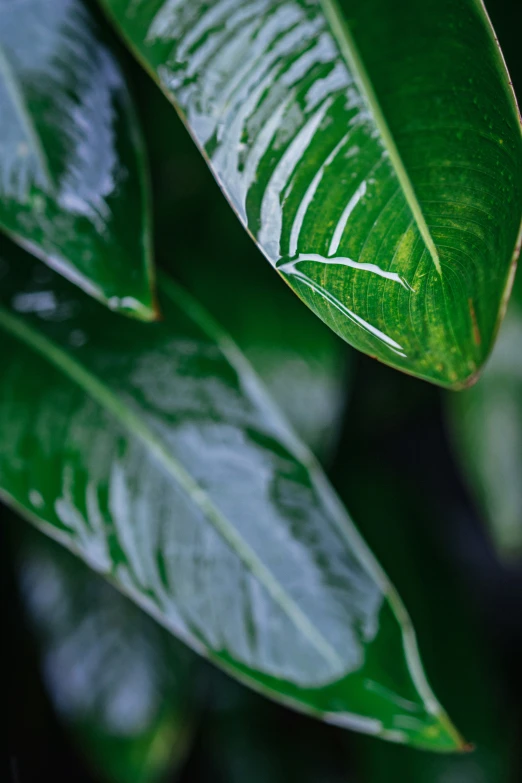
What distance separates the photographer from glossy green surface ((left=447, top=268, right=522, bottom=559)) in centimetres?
61

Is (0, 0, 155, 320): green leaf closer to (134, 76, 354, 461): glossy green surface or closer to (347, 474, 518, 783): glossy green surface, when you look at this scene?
(134, 76, 354, 461): glossy green surface

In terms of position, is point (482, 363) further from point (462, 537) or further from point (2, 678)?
point (462, 537)

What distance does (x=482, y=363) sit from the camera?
258 mm

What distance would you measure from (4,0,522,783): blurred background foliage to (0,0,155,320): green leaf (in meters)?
0.23

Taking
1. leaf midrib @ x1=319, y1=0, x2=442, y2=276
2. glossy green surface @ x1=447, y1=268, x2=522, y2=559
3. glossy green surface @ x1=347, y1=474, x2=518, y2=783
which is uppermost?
leaf midrib @ x1=319, y1=0, x2=442, y2=276

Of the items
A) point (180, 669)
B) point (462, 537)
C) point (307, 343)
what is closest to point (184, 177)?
point (307, 343)

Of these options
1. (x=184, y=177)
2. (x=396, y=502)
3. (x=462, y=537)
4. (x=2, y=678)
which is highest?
(x=184, y=177)

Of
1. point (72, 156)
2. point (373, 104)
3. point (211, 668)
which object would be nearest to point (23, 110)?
point (72, 156)

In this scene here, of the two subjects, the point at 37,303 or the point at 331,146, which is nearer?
the point at 331,146

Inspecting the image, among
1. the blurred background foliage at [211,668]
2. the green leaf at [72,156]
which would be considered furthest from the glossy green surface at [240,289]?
the green leaf at [72,156]

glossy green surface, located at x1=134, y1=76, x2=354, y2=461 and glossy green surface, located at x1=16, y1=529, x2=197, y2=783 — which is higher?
glossy green surface, located at x1=134, y1=76, x2=354, y2=461

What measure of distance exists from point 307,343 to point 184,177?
246 millimetres

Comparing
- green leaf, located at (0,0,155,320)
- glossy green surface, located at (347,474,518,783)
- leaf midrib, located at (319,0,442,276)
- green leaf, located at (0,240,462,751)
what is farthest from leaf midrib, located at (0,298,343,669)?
glossy green surface, located at (347,474,518,783)

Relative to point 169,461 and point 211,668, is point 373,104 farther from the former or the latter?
point 211,668
